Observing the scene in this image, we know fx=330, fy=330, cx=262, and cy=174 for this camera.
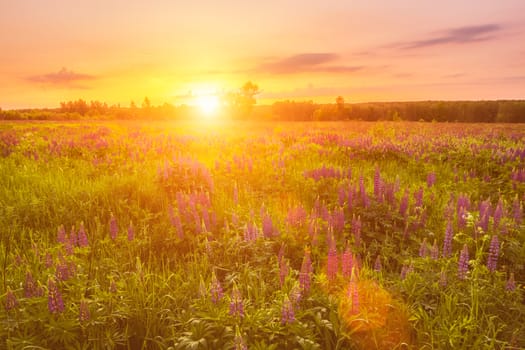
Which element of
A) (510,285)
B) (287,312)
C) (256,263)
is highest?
(287,312)

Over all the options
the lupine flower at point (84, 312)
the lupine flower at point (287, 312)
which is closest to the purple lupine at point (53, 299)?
the lupine flower at point (84, 312)

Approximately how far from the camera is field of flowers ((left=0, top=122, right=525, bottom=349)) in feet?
7.83

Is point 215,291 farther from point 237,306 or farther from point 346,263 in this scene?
point 346,263

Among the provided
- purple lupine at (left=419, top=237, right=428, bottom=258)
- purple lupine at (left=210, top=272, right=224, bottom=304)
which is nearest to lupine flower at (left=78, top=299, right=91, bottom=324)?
purple lupine at (left=210, top=272, right=224, bottom=304)

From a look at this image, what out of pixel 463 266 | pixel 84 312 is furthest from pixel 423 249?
pixel 84 312

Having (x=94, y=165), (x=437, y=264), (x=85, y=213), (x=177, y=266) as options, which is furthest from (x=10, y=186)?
(x=437, y=264)

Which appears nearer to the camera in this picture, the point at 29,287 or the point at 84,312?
the point at 84,312

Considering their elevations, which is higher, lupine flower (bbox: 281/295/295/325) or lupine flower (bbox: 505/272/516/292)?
lupine flower (bbox: 281/295/295/325)

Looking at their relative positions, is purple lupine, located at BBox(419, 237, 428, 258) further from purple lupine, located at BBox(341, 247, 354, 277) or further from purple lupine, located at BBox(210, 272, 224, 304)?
purple lupine, located at BBox(210, 272, 224, 304)

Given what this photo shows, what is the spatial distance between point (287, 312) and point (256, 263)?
1407 millimetres

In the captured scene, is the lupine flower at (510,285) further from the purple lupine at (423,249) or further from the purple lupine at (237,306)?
the purple lupine at (237,306)

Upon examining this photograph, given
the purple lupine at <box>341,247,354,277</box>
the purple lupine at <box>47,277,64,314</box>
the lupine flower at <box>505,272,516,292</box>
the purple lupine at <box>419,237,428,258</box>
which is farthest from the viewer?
the purple lupine at <box>419,237,428,258</box>

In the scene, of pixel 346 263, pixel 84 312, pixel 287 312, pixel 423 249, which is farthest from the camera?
pixel 423 249

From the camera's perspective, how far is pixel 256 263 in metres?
3.62
